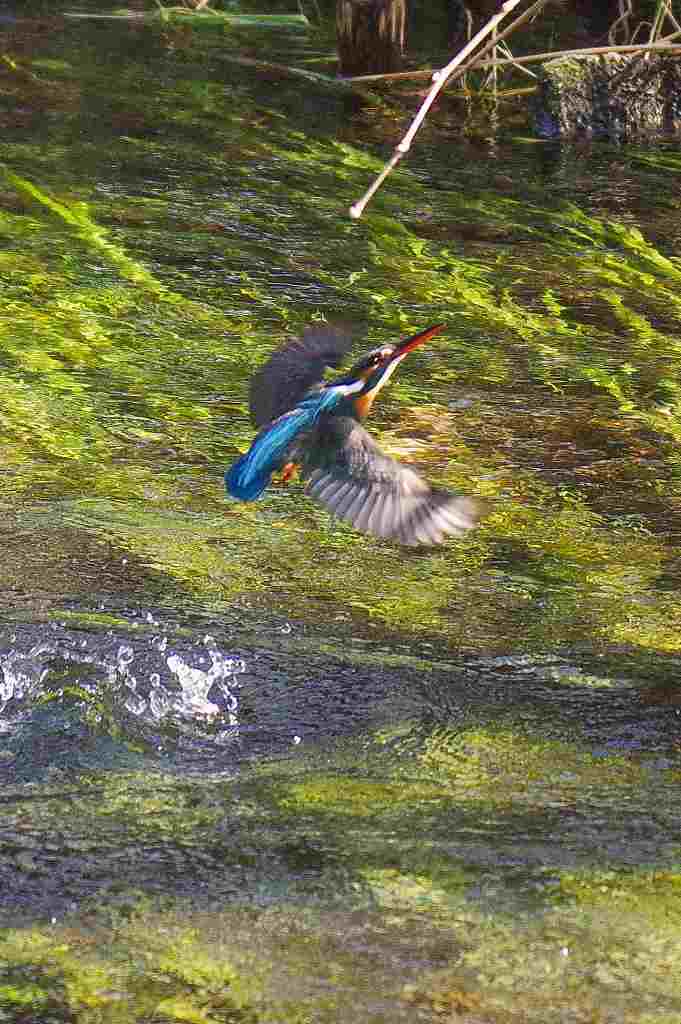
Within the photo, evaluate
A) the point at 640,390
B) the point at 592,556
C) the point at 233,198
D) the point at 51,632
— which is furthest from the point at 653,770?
the point at 233,198

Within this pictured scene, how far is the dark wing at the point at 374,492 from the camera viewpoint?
3.44 metres

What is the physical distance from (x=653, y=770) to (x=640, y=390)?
2.43m

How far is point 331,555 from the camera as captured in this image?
14.4ft

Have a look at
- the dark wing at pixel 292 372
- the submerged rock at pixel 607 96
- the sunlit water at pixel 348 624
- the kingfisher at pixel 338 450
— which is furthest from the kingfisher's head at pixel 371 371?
the submerged rock at pixel 607 96

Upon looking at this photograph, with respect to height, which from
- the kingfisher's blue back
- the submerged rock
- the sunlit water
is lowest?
the sunlit water

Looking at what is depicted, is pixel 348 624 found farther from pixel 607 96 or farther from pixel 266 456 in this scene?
pixel 607 96

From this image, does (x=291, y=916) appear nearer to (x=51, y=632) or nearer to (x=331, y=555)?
(x=51, y=632)

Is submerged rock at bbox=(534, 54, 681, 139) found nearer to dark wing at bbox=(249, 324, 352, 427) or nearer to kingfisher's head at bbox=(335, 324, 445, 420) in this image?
dark wing at bbox=(249, 324, 352, 427)

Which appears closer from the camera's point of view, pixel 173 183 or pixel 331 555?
pixel 331 555

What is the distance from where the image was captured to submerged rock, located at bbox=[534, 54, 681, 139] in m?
8.74

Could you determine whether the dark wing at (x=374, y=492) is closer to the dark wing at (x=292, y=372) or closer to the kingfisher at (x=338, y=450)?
the kingfisher at (x=338, y=450)

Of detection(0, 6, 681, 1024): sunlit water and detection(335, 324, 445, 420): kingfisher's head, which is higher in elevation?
detection(335, 324, 445, 420): kingfisher's head

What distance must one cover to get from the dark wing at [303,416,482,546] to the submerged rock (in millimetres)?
5398

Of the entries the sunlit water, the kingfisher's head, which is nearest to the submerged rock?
the sunlit water
